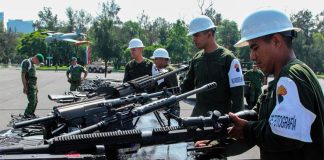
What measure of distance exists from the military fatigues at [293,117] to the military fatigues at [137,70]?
4.94m

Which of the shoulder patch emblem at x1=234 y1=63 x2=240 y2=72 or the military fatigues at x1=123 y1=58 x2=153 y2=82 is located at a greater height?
the shoulder patch emblem at x1=234 y1=63 x2=240 y2=72

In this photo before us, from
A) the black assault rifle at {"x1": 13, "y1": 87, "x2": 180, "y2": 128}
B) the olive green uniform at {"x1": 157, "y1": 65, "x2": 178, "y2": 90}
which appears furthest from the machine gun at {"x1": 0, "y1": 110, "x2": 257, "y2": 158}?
the olive green uniform at {"x1": 157, "y1": 65, "x2": 178, "y2": 90}

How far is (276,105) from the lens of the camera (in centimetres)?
201

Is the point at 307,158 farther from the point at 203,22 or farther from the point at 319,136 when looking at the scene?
the point at 203,22

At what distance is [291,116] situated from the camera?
190cm

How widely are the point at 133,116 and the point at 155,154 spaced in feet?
1.79

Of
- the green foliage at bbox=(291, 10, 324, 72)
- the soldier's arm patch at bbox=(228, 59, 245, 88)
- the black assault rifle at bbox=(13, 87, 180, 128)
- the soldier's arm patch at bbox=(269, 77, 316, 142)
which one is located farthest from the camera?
the green foliage at bbox=(291, 10, 324, 72)

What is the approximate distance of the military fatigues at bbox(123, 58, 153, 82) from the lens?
7022 mm

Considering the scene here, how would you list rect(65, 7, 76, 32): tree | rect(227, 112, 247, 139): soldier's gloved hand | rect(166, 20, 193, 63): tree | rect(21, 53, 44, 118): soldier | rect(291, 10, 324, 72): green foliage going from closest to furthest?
rect(227, 112, 247, 139): soldier's gloved hand → rect(21, 53, 44, 118): soldier → rect(166, 20, 193, 63): tree → rect(291, 10, 324, 72): green foliage → rect(65, 7, 76, 32): tree

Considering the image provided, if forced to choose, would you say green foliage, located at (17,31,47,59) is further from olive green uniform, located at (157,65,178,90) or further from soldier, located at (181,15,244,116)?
soldier, located at (181,15,244,116)

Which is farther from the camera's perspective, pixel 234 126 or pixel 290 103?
pixel 234 126

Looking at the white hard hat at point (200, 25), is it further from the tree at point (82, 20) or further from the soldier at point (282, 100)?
the tree at point (82, 20)

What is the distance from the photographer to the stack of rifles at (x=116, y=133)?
216 cm

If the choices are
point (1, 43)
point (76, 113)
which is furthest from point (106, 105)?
point (1, 43)
